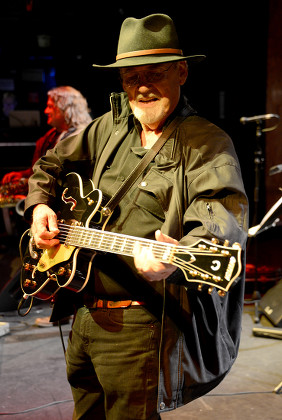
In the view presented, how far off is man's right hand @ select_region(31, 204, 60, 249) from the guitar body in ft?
0.12

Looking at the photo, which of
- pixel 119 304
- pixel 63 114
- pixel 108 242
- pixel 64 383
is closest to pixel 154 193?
pixel 108 242

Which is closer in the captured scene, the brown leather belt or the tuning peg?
the tuning peg

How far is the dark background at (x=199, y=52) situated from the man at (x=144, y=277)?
562cm

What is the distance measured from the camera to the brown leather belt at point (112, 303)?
1941mm

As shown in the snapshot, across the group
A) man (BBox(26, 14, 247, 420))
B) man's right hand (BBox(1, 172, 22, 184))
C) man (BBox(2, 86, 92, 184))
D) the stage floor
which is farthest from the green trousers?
man's right hand (BBox(1, 172, 22, 184))

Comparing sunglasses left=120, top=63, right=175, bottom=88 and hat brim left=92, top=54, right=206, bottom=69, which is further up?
hat brim left=92, top=54, right=206, bottom=69

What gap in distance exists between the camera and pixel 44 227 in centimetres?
210

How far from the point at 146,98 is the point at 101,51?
5873mm

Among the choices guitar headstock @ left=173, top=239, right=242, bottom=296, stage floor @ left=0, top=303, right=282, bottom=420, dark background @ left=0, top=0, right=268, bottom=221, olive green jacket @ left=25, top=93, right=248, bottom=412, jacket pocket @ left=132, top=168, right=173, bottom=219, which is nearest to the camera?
guitar headstock @ left=173, top=239, right=242, bottom=296

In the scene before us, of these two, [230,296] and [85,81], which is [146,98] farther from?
[85,81]

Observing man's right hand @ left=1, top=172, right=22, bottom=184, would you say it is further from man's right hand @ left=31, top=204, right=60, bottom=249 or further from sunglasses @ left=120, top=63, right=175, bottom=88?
sunglasses @ left=120, top=63, right=175, bottom=88

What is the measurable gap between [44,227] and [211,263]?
2.71 feet

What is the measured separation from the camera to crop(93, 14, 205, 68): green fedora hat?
193cm

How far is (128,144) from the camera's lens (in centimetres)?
213
